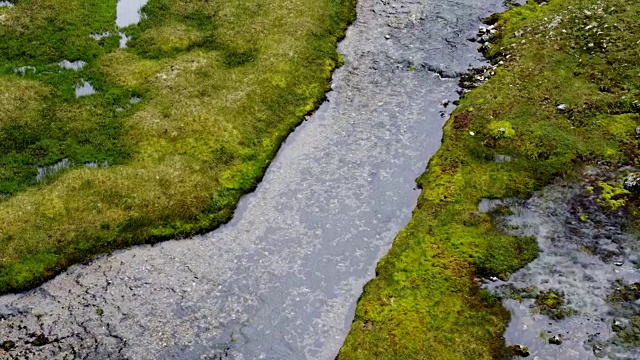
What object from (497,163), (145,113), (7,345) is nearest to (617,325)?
(497,163)

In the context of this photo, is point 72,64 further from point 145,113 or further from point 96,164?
point 96,164

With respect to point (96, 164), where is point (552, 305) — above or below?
below

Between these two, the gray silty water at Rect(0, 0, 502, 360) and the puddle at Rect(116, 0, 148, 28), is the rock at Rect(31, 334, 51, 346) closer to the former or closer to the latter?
the gray silty water at Rect(0, 0, 502, 360)

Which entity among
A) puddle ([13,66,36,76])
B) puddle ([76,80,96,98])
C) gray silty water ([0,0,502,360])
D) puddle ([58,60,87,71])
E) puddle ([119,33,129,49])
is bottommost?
gray silty water ([0,0,502,360])

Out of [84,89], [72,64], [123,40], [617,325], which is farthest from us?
[123,40]

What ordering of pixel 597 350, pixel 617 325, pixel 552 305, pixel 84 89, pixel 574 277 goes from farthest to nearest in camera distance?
pixel 84 89
pixel 574 277
pixel 552 305
pixel 617 325
pixel 597 350

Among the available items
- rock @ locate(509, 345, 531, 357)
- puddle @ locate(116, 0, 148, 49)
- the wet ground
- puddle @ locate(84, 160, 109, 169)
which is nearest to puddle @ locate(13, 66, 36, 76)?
puddle @ locate(116, 0, 148, 49)

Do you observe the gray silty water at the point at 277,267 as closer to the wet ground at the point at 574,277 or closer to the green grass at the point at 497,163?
the green grass at the point at 497,163
